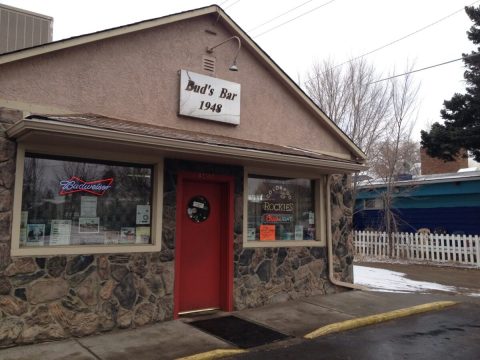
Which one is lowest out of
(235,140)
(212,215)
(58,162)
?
(212,215)

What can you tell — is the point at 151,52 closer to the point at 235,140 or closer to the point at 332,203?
the point at 235,140

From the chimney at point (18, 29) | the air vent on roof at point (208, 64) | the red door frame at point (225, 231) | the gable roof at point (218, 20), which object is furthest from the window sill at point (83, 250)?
the chimney at point (18, 29)

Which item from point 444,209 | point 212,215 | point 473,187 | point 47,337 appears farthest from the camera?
point 444,209

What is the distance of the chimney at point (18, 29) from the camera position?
320 inches

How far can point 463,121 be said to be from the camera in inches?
664

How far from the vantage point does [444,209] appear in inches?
759

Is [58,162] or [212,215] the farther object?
[212,215]

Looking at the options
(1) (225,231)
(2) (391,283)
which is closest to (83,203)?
(1) (225,231)

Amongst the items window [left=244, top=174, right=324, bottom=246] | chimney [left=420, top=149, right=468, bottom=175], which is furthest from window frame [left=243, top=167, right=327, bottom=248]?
chimney [left=420, top=149, right=468, bottom=175]

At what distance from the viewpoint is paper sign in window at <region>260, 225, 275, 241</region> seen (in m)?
8.85

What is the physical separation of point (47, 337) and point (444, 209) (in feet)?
57.4

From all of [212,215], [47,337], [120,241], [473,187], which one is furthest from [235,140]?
[473,187]

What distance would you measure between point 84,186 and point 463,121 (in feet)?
49.0

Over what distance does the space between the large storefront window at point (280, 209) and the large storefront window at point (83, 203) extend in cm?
227
